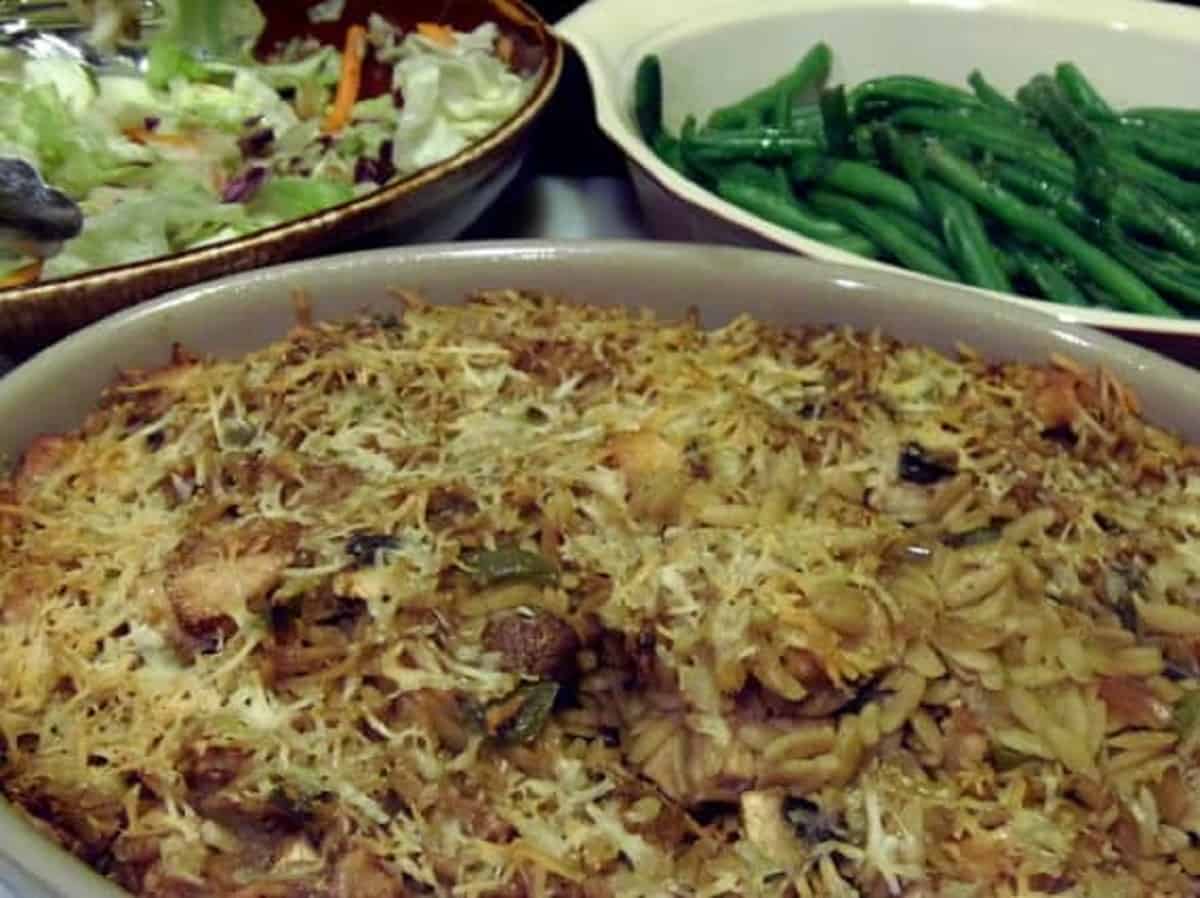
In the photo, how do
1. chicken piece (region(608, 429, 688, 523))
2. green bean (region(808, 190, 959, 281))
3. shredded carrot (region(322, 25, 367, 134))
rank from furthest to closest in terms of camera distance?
shredded carrot (region(322, 25, 367, 134))
green bean (region(808, 190, 959, 281))
chicken piece (region(608, 429, 688, 523))

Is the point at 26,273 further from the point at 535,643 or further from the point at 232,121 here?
the point at 535,643

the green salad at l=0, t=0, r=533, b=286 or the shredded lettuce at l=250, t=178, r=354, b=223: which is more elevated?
the green salad at l=0, t=0, r=533, b=286

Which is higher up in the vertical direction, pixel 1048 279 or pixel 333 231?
pixel 333 231

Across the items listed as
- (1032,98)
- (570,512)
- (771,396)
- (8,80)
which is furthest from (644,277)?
(8,80)

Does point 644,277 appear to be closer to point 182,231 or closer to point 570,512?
point 570,512

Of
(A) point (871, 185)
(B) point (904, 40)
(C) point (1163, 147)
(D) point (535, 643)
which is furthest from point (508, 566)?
(B) point (904, 40)

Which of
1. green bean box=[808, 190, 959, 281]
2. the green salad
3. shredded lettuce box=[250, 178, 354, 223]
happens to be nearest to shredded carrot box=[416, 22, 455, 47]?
the green salad

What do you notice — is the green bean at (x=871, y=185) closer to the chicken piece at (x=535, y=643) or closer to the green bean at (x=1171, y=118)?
the green bean at (x=1171, y=118)

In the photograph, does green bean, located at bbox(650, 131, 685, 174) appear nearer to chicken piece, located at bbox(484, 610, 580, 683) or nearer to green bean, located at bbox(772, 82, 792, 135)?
green bean, located at bbox(772, 82, 792, 135)
